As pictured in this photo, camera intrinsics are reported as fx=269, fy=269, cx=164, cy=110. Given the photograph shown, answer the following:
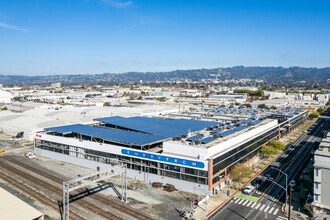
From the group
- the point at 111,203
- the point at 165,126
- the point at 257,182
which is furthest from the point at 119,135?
the point at 257,182

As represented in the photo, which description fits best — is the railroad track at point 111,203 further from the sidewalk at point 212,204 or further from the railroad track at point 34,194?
the sidewalk at point 212,204

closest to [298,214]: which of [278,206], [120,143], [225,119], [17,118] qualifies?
Result: [278,206]

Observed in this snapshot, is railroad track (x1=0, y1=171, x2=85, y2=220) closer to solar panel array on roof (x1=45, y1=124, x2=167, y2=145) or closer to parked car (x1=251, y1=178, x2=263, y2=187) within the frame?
solar panel array on roof (x1=45, y1=124, x2=167, y2=145)

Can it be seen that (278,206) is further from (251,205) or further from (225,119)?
(225,119)

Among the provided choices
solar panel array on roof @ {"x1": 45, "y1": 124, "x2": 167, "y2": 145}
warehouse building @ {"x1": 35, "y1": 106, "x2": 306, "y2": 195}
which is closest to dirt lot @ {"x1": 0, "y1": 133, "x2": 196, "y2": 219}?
warehouse building @ {"x1": 35, "y1": 106, "x2": 306, "y2": 195}

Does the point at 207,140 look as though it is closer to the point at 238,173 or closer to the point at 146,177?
the point at 238,173
